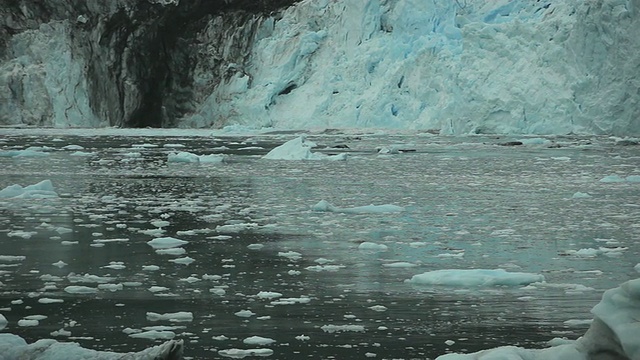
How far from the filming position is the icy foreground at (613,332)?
7.60 ft

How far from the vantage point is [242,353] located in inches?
119

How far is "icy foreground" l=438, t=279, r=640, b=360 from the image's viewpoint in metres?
2.32

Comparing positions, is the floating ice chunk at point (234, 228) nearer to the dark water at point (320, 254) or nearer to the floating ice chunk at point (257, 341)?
the dark water at point (320, 254)

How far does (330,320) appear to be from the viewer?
3561 mm

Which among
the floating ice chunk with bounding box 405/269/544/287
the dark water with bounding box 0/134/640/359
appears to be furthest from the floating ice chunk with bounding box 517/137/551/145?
the floating ice chunk with bounding box 405/269/544/287

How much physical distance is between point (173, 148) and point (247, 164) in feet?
15.4

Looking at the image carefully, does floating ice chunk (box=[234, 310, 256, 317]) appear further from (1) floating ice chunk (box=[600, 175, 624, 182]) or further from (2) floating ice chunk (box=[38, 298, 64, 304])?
(1) floating ice chunk (box=[600, 175, 624, 182])

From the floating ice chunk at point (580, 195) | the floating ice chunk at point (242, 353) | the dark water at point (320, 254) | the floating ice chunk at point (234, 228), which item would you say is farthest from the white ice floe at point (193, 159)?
the floating ice chunk at point (242, 353)

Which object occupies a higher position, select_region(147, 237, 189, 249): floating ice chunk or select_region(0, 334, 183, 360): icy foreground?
select_region(0, 334, 183, 360): icy foreground

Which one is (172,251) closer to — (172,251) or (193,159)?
(172,251)

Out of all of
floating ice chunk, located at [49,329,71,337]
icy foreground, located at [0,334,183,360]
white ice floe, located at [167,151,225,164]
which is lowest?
white ice floe, located at [167,151,225,164]

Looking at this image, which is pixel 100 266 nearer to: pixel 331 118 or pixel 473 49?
pixel 473 49

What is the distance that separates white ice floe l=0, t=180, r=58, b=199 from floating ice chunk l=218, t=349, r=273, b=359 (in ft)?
18.6

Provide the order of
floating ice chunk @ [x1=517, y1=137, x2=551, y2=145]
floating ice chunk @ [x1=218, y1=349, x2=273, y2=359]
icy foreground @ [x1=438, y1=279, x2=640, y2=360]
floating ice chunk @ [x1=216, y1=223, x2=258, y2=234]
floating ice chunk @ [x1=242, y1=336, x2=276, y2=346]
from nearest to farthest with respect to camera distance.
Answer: icy foreground @ [x1=438, y1=279, x2=640, y2=360] < floating ice chunk @ [x1=218, y1=349, x2=273, y2=359] < floating ice chunk @ [x1=242, y1=336, x2=276, y2=346] < floating ice chunk @ [x1=216, y1=223, x2=258, y2=234] < floating ice chunk @ [x1=517, y1=137, x2=551, y2=145]
